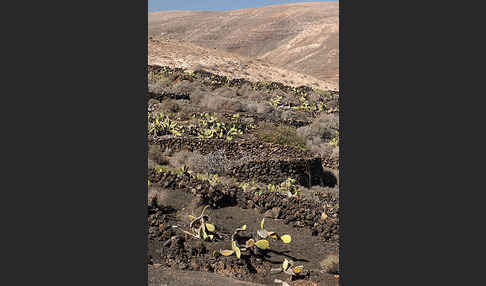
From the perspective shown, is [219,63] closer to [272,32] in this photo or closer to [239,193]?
[239,193]

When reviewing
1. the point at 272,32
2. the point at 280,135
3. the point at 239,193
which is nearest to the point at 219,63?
the point at 280,135

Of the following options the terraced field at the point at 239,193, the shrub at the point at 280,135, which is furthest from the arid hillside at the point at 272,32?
the shrub at the point at 280,135

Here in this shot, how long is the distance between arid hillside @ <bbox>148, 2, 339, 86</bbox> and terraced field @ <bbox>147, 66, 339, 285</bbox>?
26.8 meters

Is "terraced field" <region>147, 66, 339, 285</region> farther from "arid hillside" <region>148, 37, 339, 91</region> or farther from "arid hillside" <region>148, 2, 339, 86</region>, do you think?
"arid hillside" <region>148, 2, 339, 86</region>

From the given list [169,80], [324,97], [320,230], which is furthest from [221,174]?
[324,97]

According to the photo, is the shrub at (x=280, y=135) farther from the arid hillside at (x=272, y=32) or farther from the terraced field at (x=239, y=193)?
the arid hillside at (x=272, y=32)

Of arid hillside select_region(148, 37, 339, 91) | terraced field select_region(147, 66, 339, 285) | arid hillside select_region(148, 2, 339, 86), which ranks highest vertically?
arid hillside select_region(148, 2, 339, 86)

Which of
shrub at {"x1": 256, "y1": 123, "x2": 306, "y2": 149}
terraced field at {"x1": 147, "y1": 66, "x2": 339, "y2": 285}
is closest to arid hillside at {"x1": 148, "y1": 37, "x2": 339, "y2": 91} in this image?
terraced field at {"x1": 147, "y1": 66, "x2": 339, "y2": 285}

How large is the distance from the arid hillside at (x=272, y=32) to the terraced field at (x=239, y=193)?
2675 centimetres

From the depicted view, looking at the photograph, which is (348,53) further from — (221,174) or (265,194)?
(221,174)

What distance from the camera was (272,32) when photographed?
235 ft

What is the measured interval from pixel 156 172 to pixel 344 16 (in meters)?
6.73

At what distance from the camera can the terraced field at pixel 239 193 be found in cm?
512

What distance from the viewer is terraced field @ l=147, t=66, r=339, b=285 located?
5.12 m
